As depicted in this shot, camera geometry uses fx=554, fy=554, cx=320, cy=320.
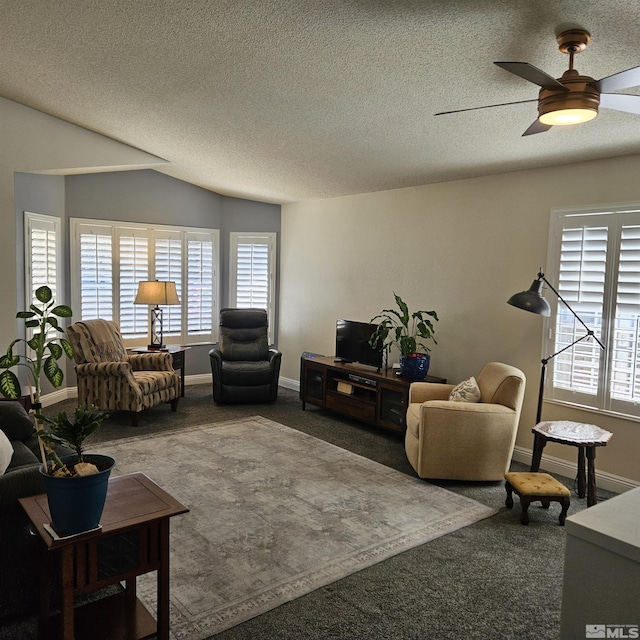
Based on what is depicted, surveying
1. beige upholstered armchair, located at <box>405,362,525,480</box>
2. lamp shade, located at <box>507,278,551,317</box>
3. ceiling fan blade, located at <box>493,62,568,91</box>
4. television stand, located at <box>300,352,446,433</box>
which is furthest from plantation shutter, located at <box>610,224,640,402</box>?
ceiling fan blade, located at <box>493,62,568,91</box>

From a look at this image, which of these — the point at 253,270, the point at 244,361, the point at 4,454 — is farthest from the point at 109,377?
the point at 4,454

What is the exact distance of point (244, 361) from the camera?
6.59 meters

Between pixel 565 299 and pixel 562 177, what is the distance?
0.96 metres

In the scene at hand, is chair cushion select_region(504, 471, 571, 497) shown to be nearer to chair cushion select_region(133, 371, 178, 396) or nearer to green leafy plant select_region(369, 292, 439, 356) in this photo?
green leafy plant select_region(369, 292, 439, 356)

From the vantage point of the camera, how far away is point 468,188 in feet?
16.6

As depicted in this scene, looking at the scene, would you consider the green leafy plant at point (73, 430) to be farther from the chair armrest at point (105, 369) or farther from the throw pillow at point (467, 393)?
the chair armrest at point (105, 369)

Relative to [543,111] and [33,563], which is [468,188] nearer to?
[543,111]

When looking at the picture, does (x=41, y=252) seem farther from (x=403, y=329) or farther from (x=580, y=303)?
(x=580, y=303)

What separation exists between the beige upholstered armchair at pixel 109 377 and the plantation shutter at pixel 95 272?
2.42ft

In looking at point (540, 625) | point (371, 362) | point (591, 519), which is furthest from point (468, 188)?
point (591, 519)

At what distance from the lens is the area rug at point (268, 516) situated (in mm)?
2652

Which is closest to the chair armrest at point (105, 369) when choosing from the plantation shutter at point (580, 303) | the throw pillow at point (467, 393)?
the throw pillow at point (467, 393)

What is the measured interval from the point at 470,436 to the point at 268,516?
1.55 m

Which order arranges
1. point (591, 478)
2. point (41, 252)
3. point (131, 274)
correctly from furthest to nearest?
point (131, 274) → point (41, 252) → point (591, 478)
